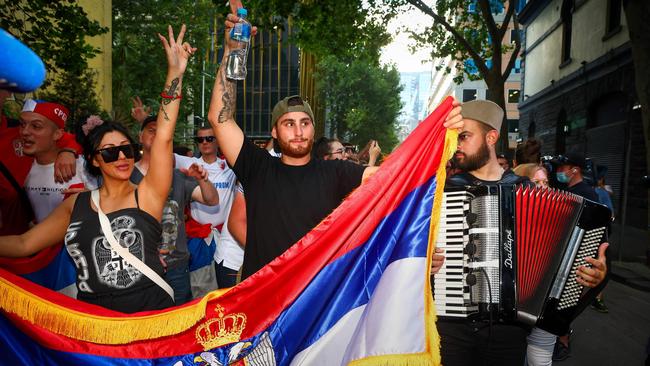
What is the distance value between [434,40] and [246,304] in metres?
18.2

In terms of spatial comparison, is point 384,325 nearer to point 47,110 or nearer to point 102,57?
point 47,110

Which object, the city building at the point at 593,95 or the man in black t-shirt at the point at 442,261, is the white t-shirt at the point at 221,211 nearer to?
the man in black t-shirt at the point at 442,261

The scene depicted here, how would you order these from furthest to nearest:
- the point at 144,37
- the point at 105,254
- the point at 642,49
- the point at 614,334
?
1. the point at 144,37
2. the point at 642,49
3. the point at 614,334
4. the point at 105,254

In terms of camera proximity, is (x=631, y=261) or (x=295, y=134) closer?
(x=295, y=134)

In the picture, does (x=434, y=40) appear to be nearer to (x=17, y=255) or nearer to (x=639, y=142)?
(x=639, y=142)

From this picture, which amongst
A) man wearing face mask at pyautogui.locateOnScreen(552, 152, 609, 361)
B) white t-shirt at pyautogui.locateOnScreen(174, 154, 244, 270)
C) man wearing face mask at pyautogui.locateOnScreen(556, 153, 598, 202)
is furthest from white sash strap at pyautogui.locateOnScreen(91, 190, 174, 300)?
man wearing face mask at pyautogui.locateOnScreen(556, 153, 598, 202)

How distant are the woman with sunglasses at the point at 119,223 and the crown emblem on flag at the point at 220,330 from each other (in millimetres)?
447

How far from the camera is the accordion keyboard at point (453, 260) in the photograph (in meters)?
2.65

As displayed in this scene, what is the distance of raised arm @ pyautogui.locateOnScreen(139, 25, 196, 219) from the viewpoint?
2625 millimetres

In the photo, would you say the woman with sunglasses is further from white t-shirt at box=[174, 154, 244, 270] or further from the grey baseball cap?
white t-shirt at box=[174, 154, 244, 270]

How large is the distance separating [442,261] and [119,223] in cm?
176

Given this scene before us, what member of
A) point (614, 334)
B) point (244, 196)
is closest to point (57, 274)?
point (244, 196)

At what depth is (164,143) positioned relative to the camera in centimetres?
261

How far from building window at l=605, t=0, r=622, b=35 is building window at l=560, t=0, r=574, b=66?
12.5 ft
